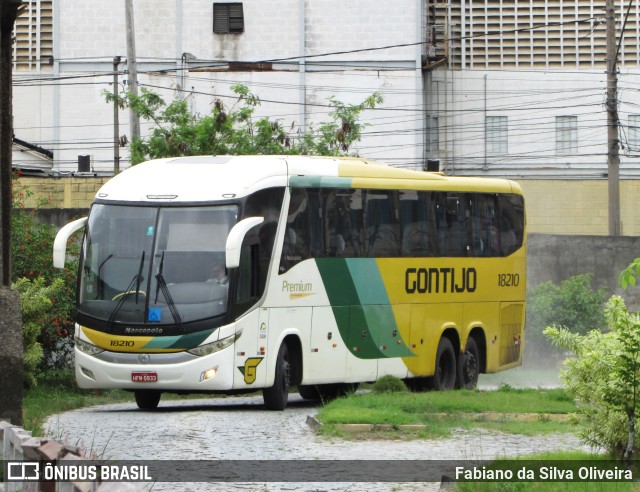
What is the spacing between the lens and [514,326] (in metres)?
26.8

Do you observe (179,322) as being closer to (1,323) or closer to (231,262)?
(231,262)

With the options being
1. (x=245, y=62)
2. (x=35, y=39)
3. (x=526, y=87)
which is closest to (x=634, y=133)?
(x=526, y=87)

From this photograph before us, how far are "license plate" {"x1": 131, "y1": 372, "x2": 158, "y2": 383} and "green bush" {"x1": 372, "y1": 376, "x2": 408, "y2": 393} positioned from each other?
372cm

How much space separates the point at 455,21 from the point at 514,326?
89.1 ft

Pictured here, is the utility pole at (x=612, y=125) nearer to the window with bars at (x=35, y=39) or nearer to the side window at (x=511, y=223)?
the side window at (x=511, y=223)

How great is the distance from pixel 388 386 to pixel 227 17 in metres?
31.6

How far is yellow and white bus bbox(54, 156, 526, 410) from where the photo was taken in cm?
1906

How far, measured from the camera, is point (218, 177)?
19.9 meters

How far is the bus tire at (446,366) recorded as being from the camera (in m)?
24.2

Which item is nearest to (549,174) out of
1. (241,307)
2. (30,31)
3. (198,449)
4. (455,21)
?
(455,21)

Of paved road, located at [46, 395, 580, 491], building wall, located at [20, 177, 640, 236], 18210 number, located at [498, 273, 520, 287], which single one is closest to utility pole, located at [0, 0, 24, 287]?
paved road, located at [46, 395, 580, 491]

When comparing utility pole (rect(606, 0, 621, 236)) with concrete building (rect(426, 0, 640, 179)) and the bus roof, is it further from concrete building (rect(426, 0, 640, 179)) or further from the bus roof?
the bus roof

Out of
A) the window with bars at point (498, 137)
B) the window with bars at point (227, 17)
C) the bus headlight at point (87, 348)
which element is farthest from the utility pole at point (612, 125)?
the bus headlight at point (87, 348)

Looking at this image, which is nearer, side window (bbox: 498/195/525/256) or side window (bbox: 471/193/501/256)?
side window (bbox: 471/193/501/256)
